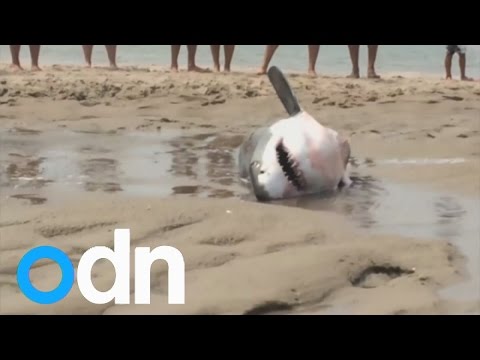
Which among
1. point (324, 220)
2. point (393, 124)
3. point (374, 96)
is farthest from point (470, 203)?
point (374, 96)

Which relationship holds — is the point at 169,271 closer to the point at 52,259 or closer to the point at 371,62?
the point at 52,259

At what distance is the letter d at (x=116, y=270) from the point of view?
8.95ft

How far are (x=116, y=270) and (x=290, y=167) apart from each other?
182 centimetres

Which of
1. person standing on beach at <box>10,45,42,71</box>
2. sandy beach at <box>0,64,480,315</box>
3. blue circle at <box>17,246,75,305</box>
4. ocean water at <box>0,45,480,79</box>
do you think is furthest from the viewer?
ocean water at <box>0,45,480,79</box>

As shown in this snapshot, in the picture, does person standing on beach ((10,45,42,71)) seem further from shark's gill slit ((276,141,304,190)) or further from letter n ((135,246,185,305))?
letter n ((135,246,185,305))

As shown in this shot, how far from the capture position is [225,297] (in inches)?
108

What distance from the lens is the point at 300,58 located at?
18047mm

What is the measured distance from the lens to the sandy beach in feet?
9.39

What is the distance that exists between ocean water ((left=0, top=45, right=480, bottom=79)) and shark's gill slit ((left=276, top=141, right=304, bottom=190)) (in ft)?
33.1

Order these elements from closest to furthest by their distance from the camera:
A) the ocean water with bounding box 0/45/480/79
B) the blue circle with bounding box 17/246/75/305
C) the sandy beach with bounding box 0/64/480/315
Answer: the blue circle with bounding box 17/246/75/305 → the sandy beach with bounding box 0/64/480/315 → the ocean water with bounding box 0/45/480/79

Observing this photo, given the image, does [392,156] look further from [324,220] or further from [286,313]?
[286,313]

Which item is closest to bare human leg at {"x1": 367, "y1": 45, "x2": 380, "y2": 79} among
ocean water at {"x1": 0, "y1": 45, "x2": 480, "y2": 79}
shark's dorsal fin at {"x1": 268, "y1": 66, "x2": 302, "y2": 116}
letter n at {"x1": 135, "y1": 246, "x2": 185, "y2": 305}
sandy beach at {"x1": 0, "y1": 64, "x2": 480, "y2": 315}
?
sandy beach at {"x1": 0, "y1": 64, "x2": 480, "y2": 315}

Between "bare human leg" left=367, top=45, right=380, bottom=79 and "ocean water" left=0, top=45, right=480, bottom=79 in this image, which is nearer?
"bare human leg" left=367, top=45, right=380, bottom=79

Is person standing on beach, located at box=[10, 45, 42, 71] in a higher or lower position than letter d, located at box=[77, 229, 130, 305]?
lower
